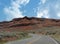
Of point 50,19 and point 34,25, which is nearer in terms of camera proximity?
point 34,25

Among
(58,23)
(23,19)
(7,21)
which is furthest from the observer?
(7,21)

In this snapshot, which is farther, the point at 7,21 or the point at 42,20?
the point at 7,21

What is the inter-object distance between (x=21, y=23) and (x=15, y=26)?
567cm

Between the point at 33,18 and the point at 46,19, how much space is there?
8.86 meters

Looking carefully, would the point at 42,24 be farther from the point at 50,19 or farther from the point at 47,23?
the point at 50,19

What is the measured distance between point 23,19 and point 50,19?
17.5m

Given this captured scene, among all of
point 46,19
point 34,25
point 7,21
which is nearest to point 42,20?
point 46,19

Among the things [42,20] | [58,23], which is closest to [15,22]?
[42,20]

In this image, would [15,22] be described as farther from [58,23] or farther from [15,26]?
[58,23]

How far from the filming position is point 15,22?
170 metres

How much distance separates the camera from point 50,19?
173 metres

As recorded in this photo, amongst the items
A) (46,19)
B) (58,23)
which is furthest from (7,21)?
(58,23)

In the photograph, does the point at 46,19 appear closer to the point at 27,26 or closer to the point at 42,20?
the point at 42,20

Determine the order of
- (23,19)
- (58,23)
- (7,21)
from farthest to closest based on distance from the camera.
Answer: (7,21) < (23,19) < (58,23)
